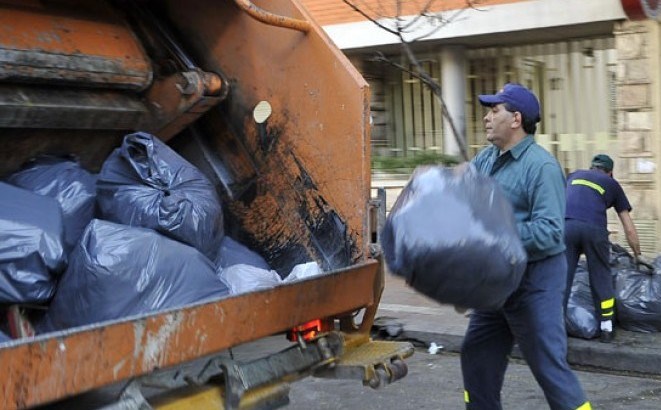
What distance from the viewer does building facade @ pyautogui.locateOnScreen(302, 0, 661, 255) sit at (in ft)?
25.5

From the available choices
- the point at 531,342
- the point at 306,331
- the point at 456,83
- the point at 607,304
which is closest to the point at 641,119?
the point at 456,83


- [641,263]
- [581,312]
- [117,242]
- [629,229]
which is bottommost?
[581,312]

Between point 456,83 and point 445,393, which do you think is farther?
point 456,83

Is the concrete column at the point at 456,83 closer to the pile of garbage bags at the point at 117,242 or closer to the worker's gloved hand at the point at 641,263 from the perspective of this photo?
the worker's gloved hand at the point at 641,263

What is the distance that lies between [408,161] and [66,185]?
597 cm

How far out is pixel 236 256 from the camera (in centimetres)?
376

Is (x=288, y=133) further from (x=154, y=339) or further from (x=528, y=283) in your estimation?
(x=154, y=339)

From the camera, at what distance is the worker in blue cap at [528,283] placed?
325cm

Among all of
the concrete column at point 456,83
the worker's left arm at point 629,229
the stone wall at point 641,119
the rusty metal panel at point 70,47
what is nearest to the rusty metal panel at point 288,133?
the rusty metal panel at point 70,47

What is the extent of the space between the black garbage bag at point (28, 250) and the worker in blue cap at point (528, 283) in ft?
5.27

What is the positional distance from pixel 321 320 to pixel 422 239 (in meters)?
0.70

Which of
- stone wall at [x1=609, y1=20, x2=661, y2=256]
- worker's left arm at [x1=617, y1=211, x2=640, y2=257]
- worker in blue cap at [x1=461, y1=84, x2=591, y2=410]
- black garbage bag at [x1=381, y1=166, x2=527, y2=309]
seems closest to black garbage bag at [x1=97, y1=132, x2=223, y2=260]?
black garbage bag at [x1=381, y1=166, x2=527, y2=309]

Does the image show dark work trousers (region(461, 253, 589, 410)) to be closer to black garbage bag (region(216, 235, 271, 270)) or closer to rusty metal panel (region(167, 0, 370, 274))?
rusty metal panel (region(167, 0, 370, 274))

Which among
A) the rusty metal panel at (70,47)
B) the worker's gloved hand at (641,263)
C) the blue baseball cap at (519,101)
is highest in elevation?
the rusty metal panel at (70,47)
